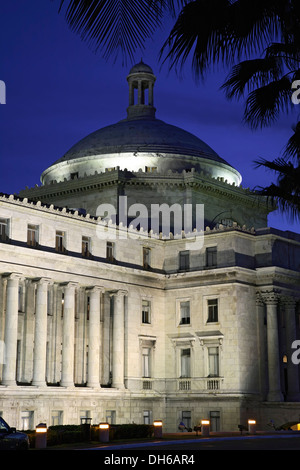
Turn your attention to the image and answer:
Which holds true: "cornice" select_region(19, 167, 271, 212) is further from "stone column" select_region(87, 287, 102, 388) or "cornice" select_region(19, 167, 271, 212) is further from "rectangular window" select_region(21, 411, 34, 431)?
"rectangular window" select_region(21, 411, 34, 431)

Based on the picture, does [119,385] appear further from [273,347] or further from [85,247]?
[273,347]

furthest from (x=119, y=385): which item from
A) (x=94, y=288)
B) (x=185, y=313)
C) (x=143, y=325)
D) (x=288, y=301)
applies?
(x=288, y=301)

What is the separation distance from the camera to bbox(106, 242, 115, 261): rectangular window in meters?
68.4

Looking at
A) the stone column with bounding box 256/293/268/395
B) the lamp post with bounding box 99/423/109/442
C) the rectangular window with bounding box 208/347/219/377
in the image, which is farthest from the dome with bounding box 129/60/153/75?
the lamp post with bounding box 99/423/109/442

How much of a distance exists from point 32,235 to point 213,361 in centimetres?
2088

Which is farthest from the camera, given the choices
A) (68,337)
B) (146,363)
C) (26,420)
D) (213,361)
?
(146,363)

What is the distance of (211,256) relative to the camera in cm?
7050

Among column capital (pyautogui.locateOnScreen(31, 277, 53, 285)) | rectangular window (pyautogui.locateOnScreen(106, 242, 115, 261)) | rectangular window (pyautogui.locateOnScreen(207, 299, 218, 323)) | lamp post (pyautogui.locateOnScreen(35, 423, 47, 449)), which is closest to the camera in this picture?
lamp post (pyautogui.locateOnScreen(35, 423, 47, 449))

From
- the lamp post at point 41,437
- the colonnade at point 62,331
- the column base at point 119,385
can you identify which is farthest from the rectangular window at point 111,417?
the lamp post at point 41,437

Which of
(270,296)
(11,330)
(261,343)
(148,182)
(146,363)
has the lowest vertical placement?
(146,363)

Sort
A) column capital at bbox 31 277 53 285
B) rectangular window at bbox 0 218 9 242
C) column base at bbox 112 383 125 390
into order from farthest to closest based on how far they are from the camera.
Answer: column base at bbox 112 383 125 390 → column capital at bbox 31 277 53 285 → rectangular window at bbox 0 218 9 242

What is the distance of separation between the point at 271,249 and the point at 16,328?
26.3 meters

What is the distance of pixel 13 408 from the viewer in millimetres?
56750

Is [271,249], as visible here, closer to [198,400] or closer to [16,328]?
[198,400]
